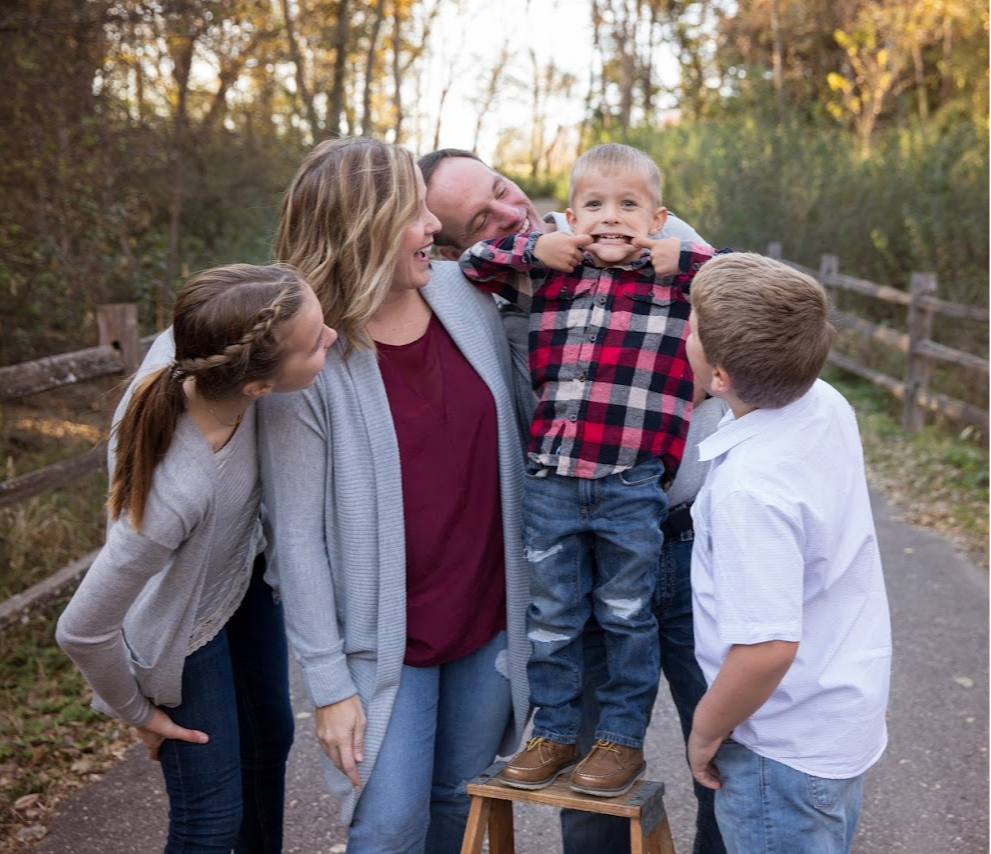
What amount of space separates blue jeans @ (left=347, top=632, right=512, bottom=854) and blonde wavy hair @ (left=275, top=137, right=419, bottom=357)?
0.77 meters

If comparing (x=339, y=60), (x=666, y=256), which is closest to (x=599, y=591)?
(x=666, y=256)

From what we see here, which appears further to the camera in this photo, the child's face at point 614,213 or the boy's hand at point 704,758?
the child's face at point 614,213

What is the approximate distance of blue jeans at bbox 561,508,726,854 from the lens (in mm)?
2553

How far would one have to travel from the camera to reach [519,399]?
8.72 feet

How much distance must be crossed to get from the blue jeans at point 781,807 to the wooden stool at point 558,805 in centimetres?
22

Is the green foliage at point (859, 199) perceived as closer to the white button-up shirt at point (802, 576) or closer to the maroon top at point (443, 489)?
the maroon top at point (443, 489)

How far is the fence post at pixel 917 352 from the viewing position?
976cm

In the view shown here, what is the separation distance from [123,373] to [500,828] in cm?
447

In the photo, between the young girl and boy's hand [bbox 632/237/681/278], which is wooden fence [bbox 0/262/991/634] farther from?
the young girl

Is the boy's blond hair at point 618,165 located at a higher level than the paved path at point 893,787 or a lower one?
higher

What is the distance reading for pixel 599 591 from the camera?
2457 mm

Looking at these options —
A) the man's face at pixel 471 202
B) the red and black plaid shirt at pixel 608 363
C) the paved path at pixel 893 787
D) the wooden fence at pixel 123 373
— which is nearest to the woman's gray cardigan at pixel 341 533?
the red and black plaid shirt at pixel 608 363

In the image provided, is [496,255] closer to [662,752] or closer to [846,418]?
[846,418]

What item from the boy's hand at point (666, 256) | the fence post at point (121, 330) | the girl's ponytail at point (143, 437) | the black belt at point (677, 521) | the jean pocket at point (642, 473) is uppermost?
the boy's hand at point (666, 256)
